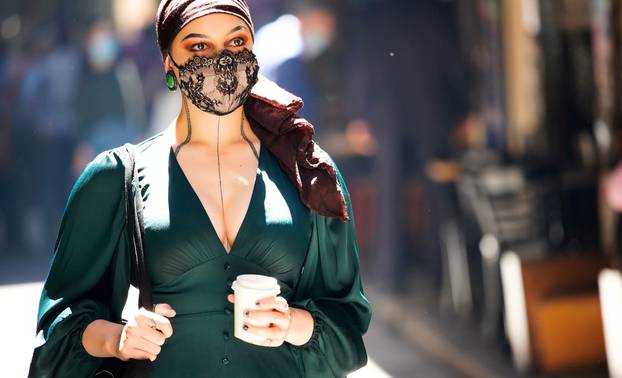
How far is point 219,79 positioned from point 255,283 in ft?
1.66

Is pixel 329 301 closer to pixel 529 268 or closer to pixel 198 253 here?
pixel 198 253

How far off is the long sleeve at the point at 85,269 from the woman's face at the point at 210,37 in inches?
11.8

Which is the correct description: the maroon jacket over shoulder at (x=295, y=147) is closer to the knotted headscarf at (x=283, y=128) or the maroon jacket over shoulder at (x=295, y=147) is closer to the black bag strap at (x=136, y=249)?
the knotted headscarf at (x=283, y=128)

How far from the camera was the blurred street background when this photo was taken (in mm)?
5918

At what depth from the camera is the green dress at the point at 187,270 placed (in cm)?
234

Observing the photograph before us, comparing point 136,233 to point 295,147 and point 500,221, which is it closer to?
point 295,147

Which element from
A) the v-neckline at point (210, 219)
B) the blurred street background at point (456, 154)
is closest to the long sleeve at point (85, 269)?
the v-neckline at point (210, 219)

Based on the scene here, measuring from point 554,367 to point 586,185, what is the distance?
125 cm

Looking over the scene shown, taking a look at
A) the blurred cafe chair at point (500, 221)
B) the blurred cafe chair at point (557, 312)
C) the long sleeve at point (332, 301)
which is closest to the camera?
the long sleeve at point (332, 301)

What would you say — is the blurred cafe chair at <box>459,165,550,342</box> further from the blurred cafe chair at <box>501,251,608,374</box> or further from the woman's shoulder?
the woman's shoulder

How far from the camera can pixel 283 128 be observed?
2502 millimetres

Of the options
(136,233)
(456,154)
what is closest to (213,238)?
(136,233)

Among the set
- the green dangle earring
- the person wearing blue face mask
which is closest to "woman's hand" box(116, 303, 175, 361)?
A: the green dangle earring

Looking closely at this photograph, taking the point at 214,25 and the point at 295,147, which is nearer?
the point at 214,25
